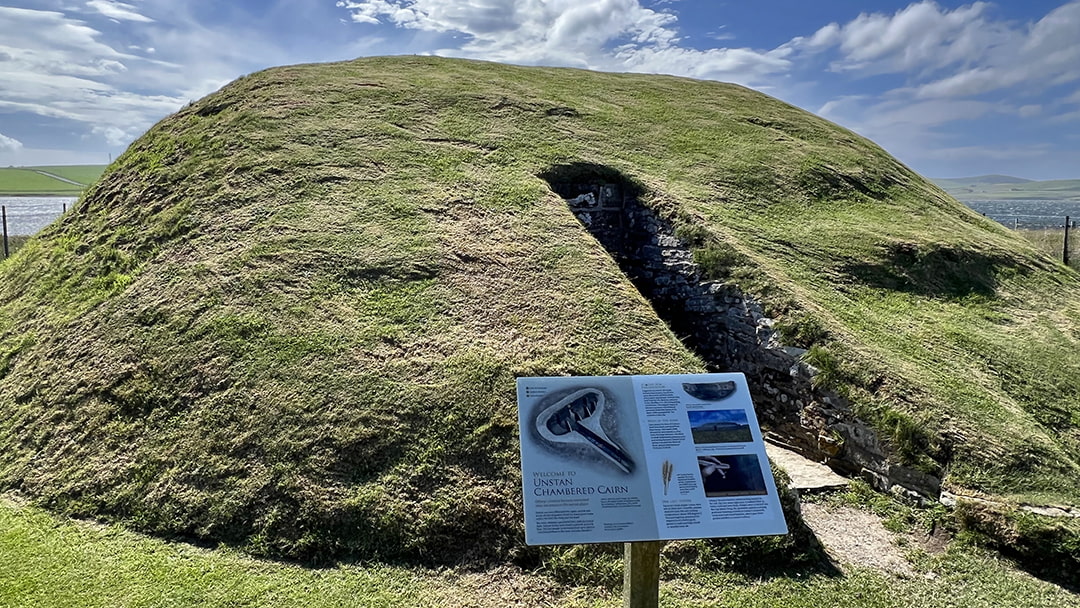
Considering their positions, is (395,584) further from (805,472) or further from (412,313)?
(805,472)

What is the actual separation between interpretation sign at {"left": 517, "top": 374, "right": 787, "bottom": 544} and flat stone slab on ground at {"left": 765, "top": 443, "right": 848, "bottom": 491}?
3.02m

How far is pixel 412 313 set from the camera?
7.20 metres

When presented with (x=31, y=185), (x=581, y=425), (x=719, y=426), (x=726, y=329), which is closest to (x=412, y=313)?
(x=581, y=425)

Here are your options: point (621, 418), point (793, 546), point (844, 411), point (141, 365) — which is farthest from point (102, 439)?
point (844, 411)

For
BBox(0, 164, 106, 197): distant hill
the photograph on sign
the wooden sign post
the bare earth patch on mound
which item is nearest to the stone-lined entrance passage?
the bare earth patch on mound

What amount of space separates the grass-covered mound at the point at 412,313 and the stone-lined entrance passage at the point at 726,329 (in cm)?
24

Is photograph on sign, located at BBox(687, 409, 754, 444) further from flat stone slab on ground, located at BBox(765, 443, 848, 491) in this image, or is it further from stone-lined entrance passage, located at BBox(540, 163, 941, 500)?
stone-lined entrance passage, located at BBox(540, 163, 941, 500)

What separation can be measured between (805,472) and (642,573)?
160 inches

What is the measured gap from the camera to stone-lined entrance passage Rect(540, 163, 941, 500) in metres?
6.88

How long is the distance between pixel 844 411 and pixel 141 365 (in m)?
7.38

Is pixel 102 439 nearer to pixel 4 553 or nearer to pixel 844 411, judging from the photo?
pixel 4 553

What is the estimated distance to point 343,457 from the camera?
224 inches

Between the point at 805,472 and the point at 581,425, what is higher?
the point at 581,425

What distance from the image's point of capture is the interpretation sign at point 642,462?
342 cm
